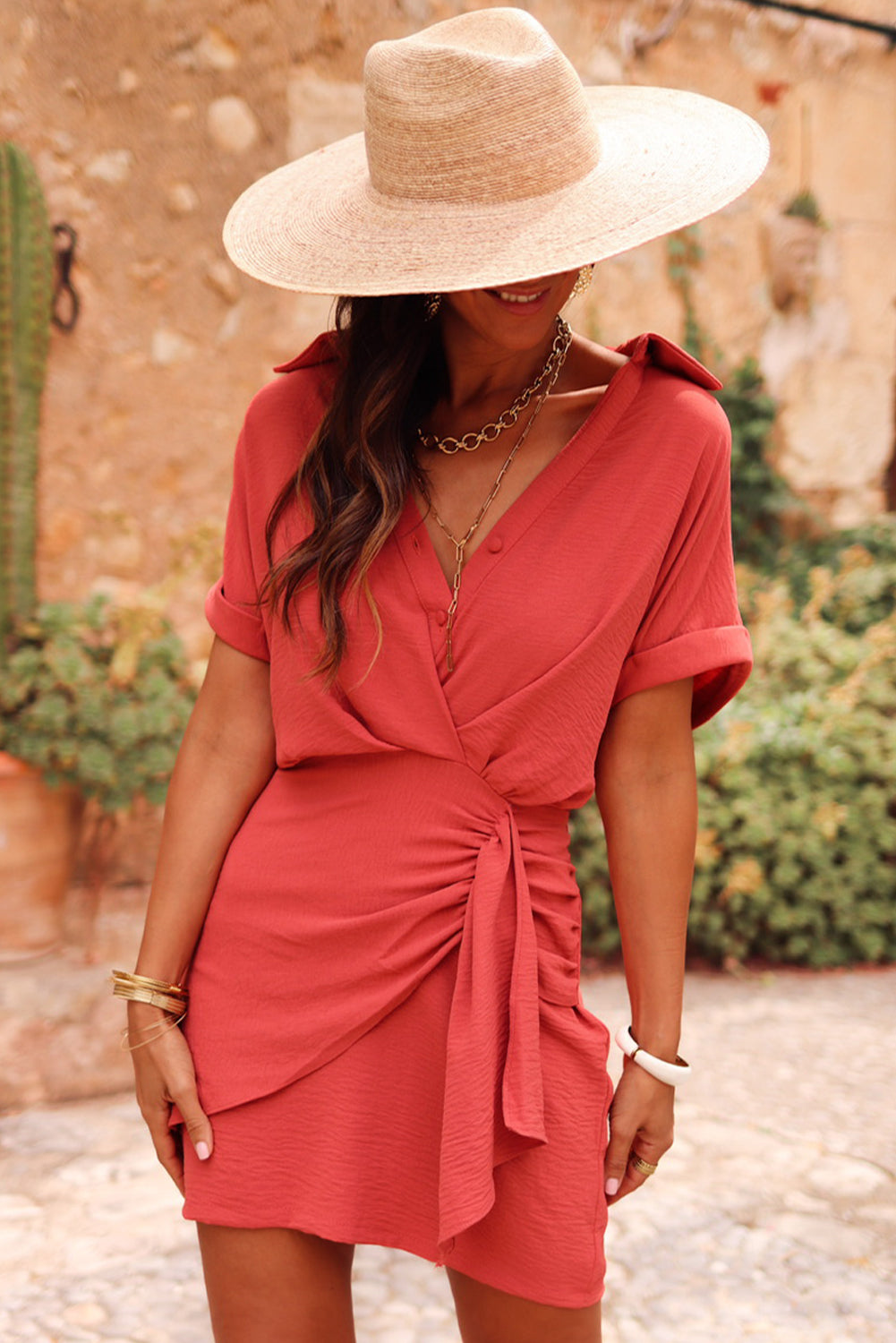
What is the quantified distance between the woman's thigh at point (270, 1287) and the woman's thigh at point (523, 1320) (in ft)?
0.56

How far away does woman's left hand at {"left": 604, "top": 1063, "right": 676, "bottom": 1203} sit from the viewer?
148 cm

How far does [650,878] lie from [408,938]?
1.00 ft

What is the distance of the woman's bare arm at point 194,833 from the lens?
153 cm

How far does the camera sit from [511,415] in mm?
1570

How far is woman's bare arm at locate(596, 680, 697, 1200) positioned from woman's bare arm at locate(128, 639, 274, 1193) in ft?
1.51

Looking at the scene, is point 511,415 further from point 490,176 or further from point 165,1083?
point 165,1083

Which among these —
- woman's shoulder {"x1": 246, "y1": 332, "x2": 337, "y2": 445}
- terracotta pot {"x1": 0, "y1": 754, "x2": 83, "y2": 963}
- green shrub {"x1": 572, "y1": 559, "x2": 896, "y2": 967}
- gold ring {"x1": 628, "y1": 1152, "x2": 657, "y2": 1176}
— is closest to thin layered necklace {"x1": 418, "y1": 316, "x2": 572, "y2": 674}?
woman's shoulder {"x1": 246, "y1": 332, "x2": 337, "y2": 445}

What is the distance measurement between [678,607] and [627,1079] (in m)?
0.57

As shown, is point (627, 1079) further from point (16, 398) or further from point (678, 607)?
point (16, 398)

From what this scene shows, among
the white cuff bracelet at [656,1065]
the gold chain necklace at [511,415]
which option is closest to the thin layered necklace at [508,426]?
the gold chain necklace at [511,415]

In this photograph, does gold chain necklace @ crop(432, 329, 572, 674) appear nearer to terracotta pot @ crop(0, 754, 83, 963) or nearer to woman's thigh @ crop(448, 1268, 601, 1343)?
woman's thigh @ crop(448, 1268, 601, 1343)

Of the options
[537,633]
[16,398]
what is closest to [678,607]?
[537,633]

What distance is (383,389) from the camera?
1543mm

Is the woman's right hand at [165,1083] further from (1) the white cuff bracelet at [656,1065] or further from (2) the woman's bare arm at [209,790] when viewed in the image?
(1) the white cuff bracelet at [656,1065]
